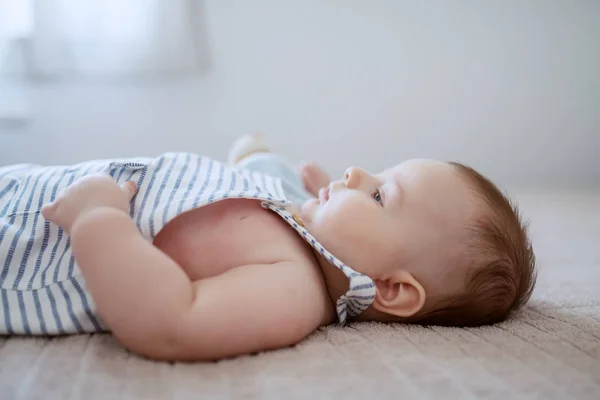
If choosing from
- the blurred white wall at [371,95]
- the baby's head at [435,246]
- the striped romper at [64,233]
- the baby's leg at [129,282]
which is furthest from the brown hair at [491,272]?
the blurred white wall at [371,95]

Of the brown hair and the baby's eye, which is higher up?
the baby's eye

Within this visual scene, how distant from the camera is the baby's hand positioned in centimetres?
65

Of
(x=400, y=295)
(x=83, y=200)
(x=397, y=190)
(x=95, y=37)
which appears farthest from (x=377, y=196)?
(x=95, y=37)

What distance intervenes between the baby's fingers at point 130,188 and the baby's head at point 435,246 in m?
0.27

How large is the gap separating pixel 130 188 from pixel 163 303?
23cm

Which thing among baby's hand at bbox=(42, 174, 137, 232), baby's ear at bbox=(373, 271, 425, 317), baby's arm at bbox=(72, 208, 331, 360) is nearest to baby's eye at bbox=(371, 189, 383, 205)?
baby's ear at bbox=(373, 271, 425, 317)

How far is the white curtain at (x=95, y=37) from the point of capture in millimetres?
1518

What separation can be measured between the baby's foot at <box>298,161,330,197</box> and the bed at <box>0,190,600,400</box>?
559 mm

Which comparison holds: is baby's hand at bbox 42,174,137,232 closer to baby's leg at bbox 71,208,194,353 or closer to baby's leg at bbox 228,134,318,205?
baby's leg at bbox 71,208,194,353

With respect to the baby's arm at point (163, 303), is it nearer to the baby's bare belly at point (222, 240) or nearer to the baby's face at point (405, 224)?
the baby's bare belly at point (222, 240)

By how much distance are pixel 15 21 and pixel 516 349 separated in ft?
4.95

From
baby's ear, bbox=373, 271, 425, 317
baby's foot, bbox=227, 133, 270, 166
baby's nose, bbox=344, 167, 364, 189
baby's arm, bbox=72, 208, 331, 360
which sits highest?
baby's nose, bbox=344, 167, 364, 189

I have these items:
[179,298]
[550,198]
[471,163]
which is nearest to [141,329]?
[179,298]

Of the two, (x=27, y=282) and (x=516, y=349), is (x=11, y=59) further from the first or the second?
(x=516, y=349)
